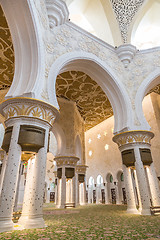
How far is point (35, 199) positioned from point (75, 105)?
7581 mm

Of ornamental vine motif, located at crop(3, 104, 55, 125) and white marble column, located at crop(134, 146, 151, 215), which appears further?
white marble column, located at crop(134, 146, 151, 215)

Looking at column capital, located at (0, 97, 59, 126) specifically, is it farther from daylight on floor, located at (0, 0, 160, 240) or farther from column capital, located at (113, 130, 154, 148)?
column capital, located at (113, 130, 154, 148)

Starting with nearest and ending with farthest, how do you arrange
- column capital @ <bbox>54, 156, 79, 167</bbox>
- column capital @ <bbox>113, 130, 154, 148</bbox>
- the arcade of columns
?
the arcade of columns, column capital @ <bbox>113, 130, 154, 148</bbox>, column capital @ <bbox>54, 156, 79, 167</bbox>

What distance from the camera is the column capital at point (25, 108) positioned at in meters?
3.38

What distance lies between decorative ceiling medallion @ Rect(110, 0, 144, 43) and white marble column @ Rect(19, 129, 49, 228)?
7.44m

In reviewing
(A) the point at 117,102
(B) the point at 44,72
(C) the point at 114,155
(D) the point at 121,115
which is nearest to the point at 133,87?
(A) the point at 117,102

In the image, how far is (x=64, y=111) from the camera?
951cm

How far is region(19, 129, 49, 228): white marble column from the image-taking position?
2.87 metres

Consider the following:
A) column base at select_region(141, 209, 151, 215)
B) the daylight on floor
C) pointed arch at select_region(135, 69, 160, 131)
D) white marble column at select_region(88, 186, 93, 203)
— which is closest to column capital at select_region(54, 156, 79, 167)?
the daylight on floor

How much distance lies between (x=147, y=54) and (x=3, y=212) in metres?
7.88

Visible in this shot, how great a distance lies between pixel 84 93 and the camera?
9242 millimetres

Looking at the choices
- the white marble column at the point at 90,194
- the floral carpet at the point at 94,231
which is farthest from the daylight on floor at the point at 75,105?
the white marble column at the point at 90,194

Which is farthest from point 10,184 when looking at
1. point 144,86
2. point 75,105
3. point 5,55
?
point 75,105

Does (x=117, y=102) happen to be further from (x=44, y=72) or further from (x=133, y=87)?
(x=44, y=72)
